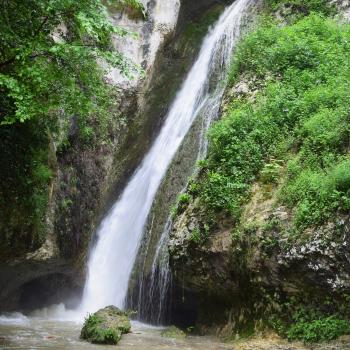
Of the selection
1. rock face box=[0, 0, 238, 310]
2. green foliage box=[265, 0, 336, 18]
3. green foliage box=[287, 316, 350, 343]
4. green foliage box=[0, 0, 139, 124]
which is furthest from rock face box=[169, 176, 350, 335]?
green foliage box=[265, 0, 336, 18]

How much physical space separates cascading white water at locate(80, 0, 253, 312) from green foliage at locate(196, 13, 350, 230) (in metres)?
3.38

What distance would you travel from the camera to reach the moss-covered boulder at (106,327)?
370 inches

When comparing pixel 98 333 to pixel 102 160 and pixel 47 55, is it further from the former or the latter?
pixel 102 160

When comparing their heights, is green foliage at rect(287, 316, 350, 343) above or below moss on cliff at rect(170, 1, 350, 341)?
below

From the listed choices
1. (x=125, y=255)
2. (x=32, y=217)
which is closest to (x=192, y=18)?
(x=125, y=255)

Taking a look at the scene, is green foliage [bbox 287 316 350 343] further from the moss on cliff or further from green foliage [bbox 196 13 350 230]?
green foliage [bbox 196 13 350 230]

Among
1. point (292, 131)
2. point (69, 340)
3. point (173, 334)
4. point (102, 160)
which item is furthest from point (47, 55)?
point (102, 160)

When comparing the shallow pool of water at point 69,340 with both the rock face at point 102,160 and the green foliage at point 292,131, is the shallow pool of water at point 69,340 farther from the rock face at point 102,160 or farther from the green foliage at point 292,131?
the green foliage at point 292,131

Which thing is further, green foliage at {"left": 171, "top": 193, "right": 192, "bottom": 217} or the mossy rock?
green foliage at {"left": 171, "top": 193, "right": 192, "bottom": 217}

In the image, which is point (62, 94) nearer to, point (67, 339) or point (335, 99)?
point (67, 339)

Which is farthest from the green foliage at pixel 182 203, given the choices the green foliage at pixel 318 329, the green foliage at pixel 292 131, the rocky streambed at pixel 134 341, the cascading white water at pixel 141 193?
the green foliage at pixel 318 329

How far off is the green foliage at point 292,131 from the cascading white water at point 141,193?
11.1ft

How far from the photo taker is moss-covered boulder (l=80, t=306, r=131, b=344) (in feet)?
30.8

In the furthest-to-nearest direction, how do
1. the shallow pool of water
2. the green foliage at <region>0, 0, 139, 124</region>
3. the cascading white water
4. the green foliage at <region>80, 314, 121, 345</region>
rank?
1. the cascading white water
2. the green foliage at <region>80, 314, 121, 345</region>
3. the shallow pool of water
4. the green foliage at <region>0, 0, 139, 124</region>
